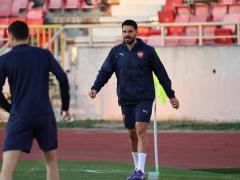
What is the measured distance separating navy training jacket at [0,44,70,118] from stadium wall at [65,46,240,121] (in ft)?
50.0

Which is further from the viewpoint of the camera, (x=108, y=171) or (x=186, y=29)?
(x=186, y=29)

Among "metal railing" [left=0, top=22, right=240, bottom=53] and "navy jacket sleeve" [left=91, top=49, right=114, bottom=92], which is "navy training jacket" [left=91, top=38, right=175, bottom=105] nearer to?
"navy jacket sleeve" [left=91, top=49, right=114, bottom=92]

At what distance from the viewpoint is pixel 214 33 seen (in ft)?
86.0

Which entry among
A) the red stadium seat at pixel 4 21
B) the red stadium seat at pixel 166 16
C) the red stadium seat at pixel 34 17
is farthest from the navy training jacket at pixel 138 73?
the red stadium seat at pixel 4 21

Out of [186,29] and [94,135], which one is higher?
[186,29]

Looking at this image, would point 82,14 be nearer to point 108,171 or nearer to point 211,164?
point 211,164

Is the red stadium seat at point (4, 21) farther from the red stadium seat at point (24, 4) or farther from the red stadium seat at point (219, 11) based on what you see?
the red stadium seat at point (219, 11)

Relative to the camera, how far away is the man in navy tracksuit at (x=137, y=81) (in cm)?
1301

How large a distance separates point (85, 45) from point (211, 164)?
9.94 m

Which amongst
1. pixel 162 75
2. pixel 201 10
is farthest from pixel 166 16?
pixel 162 75

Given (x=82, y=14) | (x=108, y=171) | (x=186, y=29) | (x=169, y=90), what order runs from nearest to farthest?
(x=169, y=90) < (x=108, y=171) < (x=186, y=29) < (x=82, y=14)

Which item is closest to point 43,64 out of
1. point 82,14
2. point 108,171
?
point 108,171

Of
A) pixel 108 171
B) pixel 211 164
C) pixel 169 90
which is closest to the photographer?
pixel 169 90

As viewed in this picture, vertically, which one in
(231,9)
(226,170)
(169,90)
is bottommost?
(226,170)
